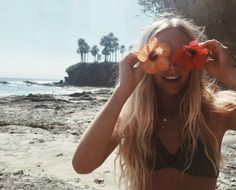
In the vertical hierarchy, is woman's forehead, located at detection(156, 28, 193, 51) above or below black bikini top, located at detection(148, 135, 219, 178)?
above

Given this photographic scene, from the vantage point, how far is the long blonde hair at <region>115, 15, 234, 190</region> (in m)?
2.54

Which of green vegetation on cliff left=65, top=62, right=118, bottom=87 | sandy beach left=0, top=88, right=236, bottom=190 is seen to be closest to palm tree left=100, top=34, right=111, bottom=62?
green vegetation on cliff left=65, top=62, right=118, bottom=87

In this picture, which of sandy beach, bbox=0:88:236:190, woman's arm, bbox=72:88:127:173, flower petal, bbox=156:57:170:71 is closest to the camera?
flower petal, bbox=156:57:170:71

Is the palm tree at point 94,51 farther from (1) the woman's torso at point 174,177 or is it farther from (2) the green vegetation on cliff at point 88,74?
(1) the woman's torso at point 174,177

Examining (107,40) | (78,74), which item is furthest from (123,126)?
(78,74)

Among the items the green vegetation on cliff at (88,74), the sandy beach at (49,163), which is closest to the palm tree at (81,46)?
the green vegetation on cliff at (88,74)

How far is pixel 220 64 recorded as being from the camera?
8.80 feet

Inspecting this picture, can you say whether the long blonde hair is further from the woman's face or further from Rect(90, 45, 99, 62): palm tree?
Rect(90, 45, 99, 62): palm tree

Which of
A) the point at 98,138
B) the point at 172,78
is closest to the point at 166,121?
the point at 172,78

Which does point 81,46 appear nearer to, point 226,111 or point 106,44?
point 106,44

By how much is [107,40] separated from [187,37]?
9452 cm

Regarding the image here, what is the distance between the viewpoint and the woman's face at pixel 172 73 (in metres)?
2.47

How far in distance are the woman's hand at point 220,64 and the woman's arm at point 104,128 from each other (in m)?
0.46

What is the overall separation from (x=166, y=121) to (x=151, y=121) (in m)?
0.13
